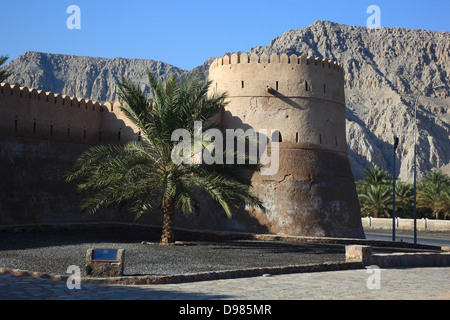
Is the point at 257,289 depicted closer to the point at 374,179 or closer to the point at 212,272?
the point at 212,272

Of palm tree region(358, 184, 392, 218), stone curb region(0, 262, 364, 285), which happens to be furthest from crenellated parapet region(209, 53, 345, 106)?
palm tree region(358, 184, 392, 218)

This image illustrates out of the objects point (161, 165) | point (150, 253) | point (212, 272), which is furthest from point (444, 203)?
point (212, 272)

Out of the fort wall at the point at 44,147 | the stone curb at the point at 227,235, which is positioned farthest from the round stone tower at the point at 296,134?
the fort wall at the point at 44,147

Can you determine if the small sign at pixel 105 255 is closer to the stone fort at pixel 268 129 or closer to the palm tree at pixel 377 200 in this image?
the stone fort at pixel 268 129

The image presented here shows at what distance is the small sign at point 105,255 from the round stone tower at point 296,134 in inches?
434

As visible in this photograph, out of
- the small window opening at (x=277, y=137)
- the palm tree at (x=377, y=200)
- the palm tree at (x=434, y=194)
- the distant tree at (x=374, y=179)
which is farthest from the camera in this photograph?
the distant tree at (x=374, y=179)

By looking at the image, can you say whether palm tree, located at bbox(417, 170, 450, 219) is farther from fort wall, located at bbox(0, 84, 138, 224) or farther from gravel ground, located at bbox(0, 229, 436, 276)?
fort wall, located at bbox(0, 84, 138, 224)

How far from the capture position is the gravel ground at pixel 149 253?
1098 centimetres

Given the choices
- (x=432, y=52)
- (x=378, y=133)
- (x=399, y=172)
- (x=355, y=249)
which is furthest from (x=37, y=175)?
(x=432, y=52)

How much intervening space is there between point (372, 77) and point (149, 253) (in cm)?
11571

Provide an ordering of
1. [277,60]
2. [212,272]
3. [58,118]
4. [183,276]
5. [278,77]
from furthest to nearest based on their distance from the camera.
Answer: [277,60] → [278,77] → [58,118] → [212,272] → [183,276]

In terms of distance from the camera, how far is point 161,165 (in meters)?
16.1
